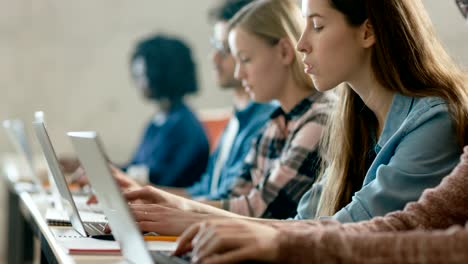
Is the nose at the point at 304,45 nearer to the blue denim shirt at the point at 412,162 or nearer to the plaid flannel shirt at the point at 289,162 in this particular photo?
the blue denim shirt at the point at 412,162

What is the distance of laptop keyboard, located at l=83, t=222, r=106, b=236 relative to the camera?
1758mm

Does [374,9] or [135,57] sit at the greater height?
[374,9]

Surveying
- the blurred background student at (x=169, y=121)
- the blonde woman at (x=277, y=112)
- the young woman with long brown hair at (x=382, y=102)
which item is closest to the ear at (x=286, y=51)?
the blonde woman at (x=277, y=112)

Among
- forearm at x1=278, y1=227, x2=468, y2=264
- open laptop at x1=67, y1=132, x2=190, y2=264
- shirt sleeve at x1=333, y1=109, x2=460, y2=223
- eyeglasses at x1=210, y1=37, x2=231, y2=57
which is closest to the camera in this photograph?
forearm at x1=278, y1=227, x2=468, y2=264

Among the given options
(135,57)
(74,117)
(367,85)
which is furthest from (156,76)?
(367,85)

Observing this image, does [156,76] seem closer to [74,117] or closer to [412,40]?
[74,117]

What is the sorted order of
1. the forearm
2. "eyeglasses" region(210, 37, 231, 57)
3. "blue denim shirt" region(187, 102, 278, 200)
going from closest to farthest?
1. the forearm
2. "blue denim shirt" region(187, 102, 278, 200)
3. "eyeglasses" region(210, 37, 231, 57)

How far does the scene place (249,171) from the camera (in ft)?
8.95

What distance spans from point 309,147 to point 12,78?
3.31m

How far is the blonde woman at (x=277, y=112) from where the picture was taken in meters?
2.32

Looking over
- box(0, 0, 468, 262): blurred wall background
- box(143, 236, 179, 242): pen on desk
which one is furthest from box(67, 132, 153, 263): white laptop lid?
box(0, 0, 468, 262): blurred wall background

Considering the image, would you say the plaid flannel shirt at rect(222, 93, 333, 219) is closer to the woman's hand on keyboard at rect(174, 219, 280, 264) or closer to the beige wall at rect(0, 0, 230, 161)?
the woman's hand on keyboard at rect(174, 219, 280, 264)

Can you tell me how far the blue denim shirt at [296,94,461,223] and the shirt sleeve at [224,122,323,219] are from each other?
0.63 m

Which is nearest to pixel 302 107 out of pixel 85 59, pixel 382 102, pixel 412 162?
pixel 382 102
